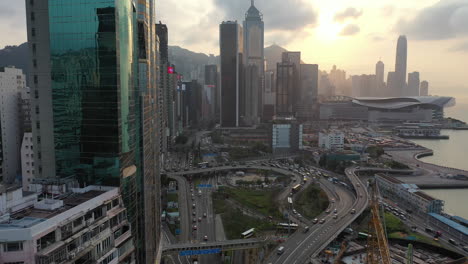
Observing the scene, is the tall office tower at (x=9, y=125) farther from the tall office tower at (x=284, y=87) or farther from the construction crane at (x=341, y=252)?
the tall office tower at (x=284, y=87)

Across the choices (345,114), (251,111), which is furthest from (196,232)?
(345,114)

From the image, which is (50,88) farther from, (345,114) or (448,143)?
(345,114)

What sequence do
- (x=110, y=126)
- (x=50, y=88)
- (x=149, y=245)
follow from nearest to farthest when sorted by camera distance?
(x=110, y=126), (x=50, y=88), (x=149, y=245)

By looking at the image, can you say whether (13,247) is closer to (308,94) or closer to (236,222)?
(236,222)

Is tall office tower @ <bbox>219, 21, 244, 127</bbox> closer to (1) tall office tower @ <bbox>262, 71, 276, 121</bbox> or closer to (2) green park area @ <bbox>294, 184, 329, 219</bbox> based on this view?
(1) tall office tower @ <bbox>262, 71, 276, 121</bbox>

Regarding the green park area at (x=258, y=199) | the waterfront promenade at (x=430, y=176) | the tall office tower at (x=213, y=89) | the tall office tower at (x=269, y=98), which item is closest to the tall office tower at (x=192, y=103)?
the tall office tower at (x=213, y=89)

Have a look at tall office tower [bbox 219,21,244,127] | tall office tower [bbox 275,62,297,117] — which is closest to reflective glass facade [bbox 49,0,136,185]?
tall office tower [bbox 219,21,244,127]
